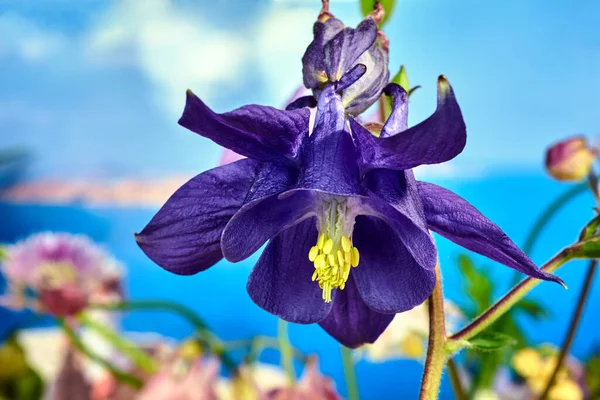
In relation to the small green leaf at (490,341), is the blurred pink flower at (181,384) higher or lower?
higher

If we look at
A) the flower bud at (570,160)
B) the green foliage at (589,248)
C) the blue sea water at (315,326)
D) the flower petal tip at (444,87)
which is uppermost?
the blue sea water at (315,326)

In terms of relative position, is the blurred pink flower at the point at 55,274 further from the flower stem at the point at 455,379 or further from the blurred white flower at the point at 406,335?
the flower stem at the point at 455,379

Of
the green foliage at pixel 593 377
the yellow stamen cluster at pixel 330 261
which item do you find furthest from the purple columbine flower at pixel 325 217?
the green foliage at pixel 593 377

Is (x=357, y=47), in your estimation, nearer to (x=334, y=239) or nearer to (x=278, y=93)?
(x=334, y=239)

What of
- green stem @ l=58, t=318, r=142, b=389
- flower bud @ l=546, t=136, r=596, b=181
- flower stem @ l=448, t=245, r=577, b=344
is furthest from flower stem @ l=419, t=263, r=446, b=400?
green stem @ l=58, t=318, r=142, b=389

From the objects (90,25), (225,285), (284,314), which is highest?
(90,25)

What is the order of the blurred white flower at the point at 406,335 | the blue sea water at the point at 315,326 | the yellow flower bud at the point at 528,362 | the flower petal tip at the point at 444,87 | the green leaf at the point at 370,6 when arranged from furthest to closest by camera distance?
the blue sea water at the point at 315,326 < the yellow flower bud at the point at 528,362 < the blurred white flower at the point at 406,335 < the green leaf at the point at 370,6 < the flower petal tip at the point at 444,87

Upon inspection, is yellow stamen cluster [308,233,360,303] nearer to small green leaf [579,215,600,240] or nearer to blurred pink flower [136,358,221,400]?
small green leaf [579,215,600,240]

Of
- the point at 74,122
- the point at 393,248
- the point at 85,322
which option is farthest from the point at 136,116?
the point at 393,248
